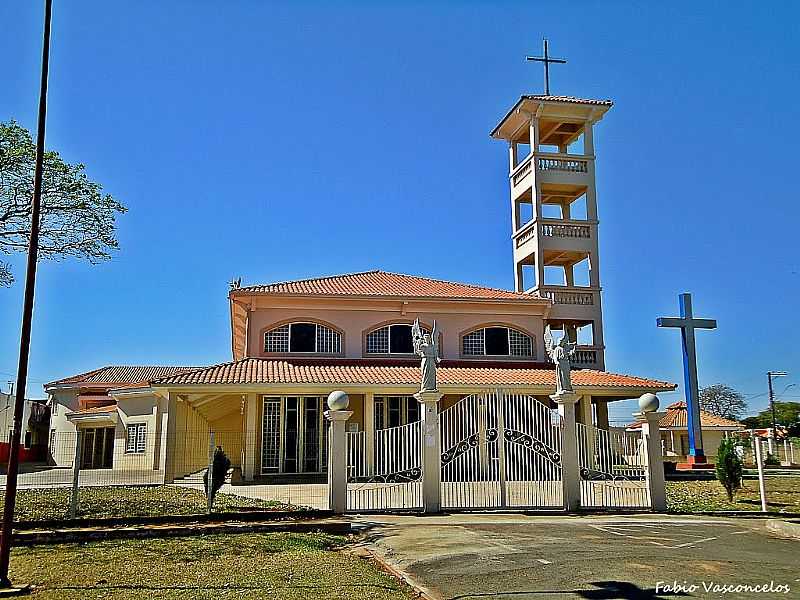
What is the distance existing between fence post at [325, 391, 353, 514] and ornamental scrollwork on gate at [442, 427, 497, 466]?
6.05 ft

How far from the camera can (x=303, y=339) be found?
84.3 feet

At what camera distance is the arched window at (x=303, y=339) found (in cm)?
2542

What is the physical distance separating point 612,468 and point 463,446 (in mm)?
2925

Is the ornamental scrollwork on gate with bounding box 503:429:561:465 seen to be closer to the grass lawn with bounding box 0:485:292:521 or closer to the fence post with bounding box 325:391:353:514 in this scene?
the fence post with bounding box 325:391:353:514

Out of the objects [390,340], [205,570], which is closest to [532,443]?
[205,570]

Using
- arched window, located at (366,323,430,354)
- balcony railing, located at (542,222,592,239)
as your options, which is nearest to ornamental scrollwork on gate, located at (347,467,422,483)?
arched window, located at (366,323,430,354)

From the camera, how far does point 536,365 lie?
26859mm

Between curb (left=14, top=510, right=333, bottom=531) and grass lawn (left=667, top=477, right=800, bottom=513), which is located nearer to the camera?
curb (left=14, top=510, right=333, bottom=531)

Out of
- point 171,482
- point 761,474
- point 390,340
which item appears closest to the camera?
point 761,474

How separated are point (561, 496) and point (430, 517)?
104 inches

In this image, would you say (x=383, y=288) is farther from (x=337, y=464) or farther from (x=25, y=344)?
(x=25, y=344)

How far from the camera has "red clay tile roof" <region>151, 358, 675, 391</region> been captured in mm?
21727

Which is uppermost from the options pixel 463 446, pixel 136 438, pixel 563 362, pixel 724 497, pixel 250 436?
pixel 563 362

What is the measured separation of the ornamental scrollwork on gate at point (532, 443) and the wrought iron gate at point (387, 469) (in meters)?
1.66
